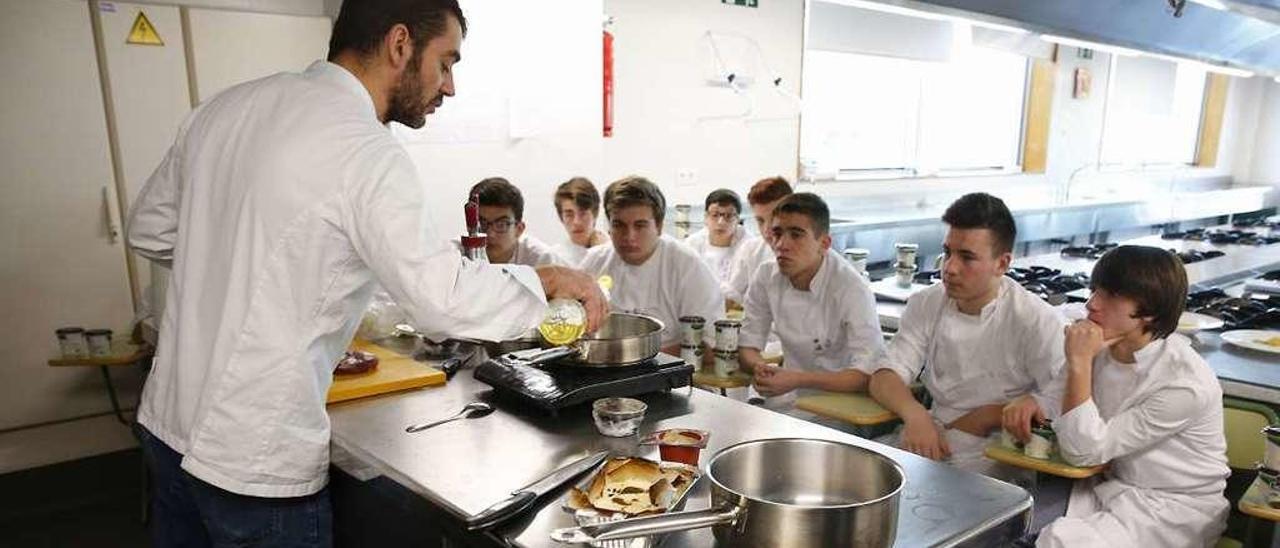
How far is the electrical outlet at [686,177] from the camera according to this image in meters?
4.32

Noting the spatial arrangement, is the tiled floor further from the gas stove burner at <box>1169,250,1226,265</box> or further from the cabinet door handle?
the gas stove burner at <box>1169,250,1226,265</box>

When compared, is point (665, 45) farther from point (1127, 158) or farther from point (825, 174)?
point (1127, 158)

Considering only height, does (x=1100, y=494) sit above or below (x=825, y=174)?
below

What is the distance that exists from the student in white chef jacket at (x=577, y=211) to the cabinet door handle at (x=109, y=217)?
5.21ft

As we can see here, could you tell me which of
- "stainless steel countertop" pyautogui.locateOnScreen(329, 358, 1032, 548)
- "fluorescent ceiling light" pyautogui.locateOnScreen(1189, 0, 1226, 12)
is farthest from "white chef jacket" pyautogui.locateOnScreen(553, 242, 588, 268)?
"fluorescent ceiling light" pyautogui.locateOnScreen(1189, 0, 1226, 12)

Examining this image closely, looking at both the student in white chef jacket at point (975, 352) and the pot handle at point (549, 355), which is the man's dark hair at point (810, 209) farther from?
the pot handle at point (549, 355)

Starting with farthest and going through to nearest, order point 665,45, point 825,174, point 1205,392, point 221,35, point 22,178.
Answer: point 825,174, point 665,45, point 221,35, point 22,178, point 1205,392

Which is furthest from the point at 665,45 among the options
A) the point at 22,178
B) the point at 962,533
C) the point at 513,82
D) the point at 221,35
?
the point at 962,533

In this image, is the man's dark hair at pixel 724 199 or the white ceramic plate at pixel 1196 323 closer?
the white ceramic plate at pixel 1196 323

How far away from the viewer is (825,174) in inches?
199

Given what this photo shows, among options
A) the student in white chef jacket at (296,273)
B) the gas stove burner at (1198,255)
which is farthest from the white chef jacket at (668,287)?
the gas stove burner at (1198,255)

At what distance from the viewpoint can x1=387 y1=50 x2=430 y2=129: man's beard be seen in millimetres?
1262

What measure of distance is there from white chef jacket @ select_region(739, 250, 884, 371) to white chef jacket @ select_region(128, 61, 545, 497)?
1325 mm

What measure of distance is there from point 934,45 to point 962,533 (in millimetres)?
4895
